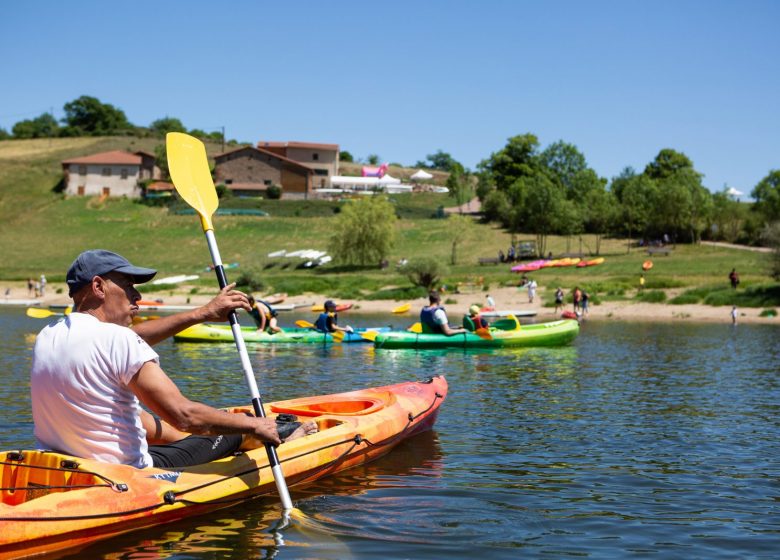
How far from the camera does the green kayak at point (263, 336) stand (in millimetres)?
20719

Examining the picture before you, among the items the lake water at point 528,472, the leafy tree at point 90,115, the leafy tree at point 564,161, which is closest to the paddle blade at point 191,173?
the lake water at point 528,472

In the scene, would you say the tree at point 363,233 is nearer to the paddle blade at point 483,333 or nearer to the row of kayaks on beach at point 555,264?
the row of kayaks on beach at point 555,264

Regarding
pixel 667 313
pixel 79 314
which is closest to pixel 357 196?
pixel 667 313

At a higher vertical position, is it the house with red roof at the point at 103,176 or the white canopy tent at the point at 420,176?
the white canopy tent at the point at 420,176

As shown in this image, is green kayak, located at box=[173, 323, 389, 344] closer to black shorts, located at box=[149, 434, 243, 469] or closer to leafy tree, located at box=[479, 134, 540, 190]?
black shorts, located at box=[149, 434, 243, 469]

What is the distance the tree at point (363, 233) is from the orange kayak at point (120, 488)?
39646 mm

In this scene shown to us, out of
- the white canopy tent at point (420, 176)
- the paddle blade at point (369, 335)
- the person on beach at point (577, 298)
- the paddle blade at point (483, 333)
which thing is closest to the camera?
the paddle blade at point (483, 333)

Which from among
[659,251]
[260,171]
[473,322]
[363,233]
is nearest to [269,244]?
[363,233]

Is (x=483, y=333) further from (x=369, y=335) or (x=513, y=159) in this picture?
(x=513, y=159)

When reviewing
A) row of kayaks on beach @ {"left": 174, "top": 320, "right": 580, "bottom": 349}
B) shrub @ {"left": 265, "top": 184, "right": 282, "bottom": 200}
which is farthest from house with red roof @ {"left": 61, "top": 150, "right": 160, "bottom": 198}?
row of kayaks on beach @ {"left": 174, "top": 320, "right": 580, "bottom": 349}

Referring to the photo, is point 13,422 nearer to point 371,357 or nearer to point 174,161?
point 174,161

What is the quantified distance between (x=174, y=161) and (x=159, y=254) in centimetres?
4614

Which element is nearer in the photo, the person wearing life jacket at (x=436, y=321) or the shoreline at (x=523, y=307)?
the person wearing life jacket at (x=436, y=321)

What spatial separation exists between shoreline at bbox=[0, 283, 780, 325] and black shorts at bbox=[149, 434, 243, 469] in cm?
2221
